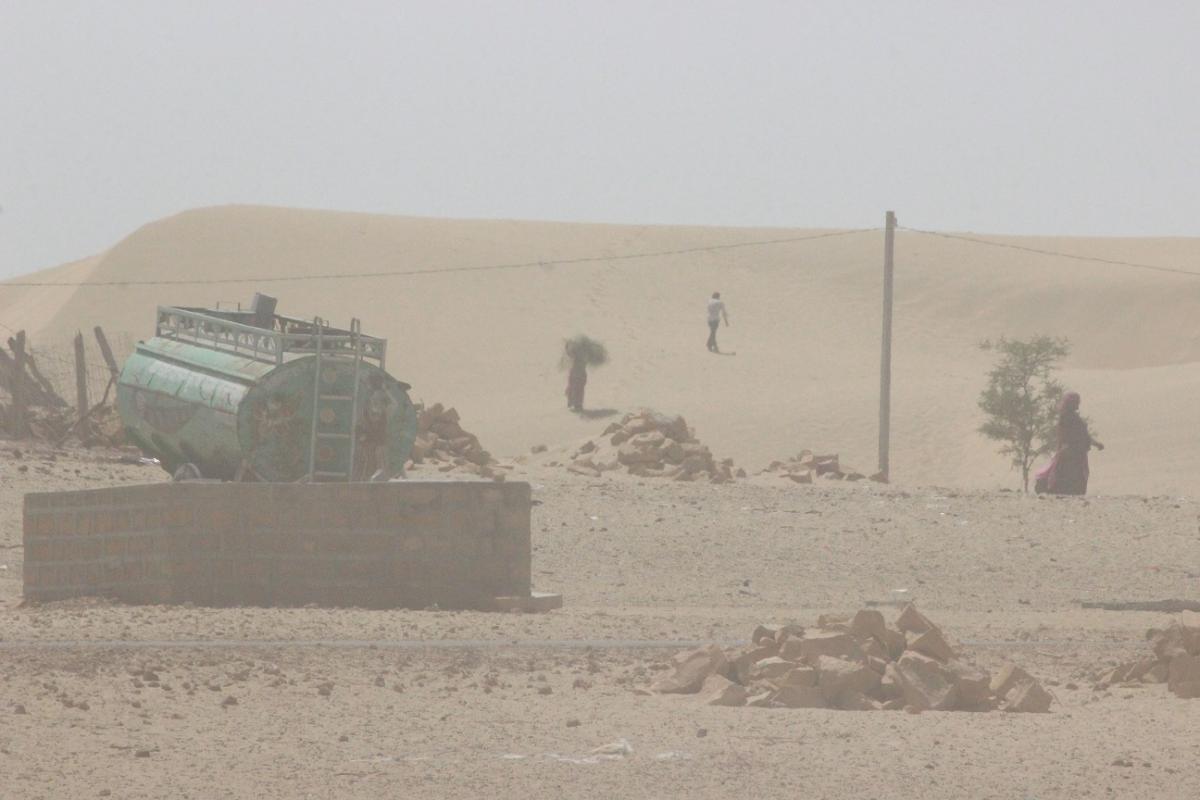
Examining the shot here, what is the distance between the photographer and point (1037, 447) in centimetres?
3631

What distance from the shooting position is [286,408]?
15250 mm

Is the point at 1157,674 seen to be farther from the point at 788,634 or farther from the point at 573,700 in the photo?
the point at 573,700

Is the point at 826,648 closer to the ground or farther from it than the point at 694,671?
farther from it

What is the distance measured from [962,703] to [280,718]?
125 inches

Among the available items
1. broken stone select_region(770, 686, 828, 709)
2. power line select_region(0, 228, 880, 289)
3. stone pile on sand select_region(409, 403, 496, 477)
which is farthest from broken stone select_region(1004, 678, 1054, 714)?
power line select_region(0, 228, 880, 289)

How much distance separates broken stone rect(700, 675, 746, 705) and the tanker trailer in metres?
5.89

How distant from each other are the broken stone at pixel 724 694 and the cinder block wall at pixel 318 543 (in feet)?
12.2

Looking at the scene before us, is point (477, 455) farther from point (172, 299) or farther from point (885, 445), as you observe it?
point (172, 299)

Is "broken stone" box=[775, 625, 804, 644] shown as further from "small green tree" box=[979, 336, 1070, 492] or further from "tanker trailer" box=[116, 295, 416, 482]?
"small green tree" box=[979, 336, 1070, 492]

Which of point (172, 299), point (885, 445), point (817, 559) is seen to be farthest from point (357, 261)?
point (817, 559)

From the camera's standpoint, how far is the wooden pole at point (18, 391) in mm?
22906

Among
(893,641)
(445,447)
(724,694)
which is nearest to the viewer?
(724,694)

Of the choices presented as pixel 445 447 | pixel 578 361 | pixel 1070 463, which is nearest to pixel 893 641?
pixel 1070 463

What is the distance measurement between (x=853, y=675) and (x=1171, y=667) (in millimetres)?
1821
